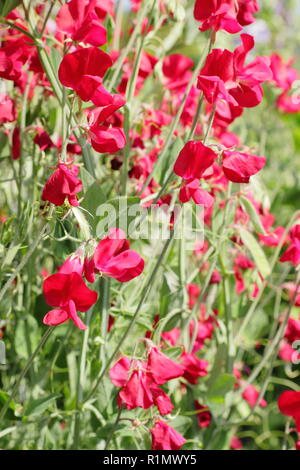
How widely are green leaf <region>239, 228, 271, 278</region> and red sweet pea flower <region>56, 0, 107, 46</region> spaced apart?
1.47 ft

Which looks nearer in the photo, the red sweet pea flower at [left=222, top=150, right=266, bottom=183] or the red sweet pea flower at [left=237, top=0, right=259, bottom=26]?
the red sweet pea flower at [left=222, top=150, right=266, bottom=183]

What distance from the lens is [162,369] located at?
83 centimetres

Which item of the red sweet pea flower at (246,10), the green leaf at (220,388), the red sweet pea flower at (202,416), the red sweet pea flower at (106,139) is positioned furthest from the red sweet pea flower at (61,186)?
the red sweet pea flower at (202,416)

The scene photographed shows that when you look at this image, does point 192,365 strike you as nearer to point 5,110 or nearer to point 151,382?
point 151,382

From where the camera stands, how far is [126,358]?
2.96 feet

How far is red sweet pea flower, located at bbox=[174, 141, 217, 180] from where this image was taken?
719mm

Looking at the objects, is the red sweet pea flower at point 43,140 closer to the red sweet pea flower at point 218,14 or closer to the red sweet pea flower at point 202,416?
the red sweet pea flower at point 218,14

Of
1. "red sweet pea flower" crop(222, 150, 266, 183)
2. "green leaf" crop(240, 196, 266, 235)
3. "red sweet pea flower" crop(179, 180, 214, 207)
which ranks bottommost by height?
"green leaf" crop(240, 196, 266, 235)

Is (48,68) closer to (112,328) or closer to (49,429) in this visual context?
(112,328)

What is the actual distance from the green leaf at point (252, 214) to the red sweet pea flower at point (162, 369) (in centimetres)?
31

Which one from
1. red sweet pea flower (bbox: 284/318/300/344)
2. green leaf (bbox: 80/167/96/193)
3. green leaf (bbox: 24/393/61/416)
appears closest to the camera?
green leaf (bbox: 80/167/96/193)

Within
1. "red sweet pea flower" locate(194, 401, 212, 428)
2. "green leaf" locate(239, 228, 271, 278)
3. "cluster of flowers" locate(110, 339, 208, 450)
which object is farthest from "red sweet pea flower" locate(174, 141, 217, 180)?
"red sweet pea flower" locate(194, 401, 212, 428)

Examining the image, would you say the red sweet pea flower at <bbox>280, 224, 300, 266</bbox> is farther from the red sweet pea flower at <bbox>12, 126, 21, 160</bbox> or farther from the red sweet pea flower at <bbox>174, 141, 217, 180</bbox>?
the red sweet pea flower at <bbox>12, 126, 21, 160</bbox>
